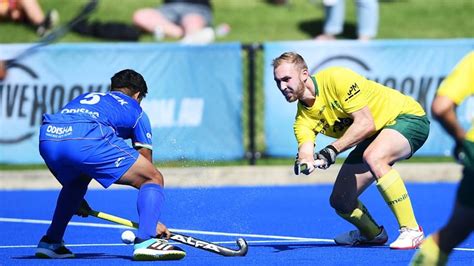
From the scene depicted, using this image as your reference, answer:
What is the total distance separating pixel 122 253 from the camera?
898 cm

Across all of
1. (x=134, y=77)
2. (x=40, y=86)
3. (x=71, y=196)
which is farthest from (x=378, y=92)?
(x=40, y=86)

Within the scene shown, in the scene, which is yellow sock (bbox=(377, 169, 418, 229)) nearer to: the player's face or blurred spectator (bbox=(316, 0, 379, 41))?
the player's face

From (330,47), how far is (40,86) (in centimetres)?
374

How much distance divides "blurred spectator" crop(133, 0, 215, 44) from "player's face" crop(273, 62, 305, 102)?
30.3 feet

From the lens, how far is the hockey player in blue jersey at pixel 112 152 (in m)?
8.14

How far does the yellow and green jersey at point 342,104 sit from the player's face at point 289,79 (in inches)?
10.1

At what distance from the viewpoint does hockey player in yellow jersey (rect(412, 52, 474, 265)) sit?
5.88 meters

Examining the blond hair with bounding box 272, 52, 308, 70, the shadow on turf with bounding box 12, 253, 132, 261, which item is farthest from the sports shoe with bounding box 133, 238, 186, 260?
the blond hair with bounding box 272, 52, 308, 70

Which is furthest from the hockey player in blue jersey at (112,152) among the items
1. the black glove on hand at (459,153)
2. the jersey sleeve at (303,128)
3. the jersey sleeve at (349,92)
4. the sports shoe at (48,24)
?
the sports shoe at (48,24)

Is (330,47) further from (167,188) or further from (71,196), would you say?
(71,196)

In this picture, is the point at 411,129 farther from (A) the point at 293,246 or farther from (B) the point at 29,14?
(B) the point at 29,14

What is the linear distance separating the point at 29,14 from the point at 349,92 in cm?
1037

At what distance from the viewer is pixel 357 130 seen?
8.60 meters

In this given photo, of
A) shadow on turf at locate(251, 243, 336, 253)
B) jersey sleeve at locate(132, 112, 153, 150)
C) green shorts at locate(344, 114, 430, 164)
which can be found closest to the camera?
jersey sleeve at locate(132, 112, 153, 150)
